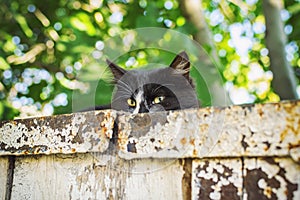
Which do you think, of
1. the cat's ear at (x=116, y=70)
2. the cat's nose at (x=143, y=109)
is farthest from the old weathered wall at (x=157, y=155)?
the cat's ear at (x=116, y=70)

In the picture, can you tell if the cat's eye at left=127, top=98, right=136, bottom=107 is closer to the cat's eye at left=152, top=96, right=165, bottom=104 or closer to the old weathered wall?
the cat's eye at left=152, top=96, right=165, bottom=104

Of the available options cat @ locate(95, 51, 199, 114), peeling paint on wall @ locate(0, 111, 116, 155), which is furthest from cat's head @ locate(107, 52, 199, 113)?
peeling paint on wall @ locate(0, 111, 116, 155)

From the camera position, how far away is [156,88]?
5.68 feet

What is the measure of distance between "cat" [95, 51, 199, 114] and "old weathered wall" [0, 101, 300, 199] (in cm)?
75

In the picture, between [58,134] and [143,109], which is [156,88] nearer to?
[143,109]

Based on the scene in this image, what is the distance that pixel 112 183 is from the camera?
2.62 ft

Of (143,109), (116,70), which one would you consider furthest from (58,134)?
(116,70)

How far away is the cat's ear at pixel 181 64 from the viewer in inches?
65.7

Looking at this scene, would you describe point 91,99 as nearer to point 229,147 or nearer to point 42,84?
point 42,84

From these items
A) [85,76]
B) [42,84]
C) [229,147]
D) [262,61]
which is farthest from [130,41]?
[229,147]

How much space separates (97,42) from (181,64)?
33.5 inches

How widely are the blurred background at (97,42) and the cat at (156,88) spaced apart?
0.19 meters

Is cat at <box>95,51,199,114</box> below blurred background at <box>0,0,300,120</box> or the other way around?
below

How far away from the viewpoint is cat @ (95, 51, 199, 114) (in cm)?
167
